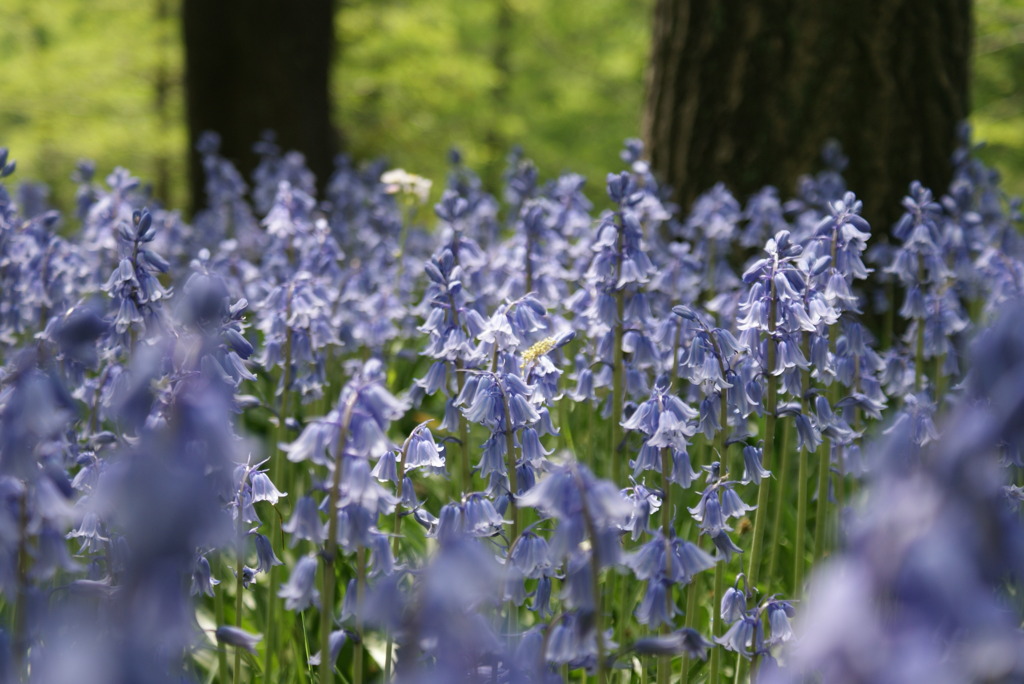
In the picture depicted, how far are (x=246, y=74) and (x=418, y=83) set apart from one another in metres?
4.67

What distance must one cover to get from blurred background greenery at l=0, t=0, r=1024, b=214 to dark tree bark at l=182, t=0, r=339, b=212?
348 centimetres

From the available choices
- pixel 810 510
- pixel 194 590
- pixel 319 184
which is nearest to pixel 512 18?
pixel 319 184

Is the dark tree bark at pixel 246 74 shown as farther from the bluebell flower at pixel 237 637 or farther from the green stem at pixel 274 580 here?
the bluebell flower at pixel 237 637

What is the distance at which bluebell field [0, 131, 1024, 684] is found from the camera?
107 cm

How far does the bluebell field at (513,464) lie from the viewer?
1.07m

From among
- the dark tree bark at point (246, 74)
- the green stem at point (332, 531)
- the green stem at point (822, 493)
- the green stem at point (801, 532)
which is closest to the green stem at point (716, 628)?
the green stem at point (801, 532)

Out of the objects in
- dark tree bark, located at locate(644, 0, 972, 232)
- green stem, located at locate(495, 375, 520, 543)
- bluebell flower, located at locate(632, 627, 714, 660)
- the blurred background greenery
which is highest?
dark tree bark, located at locate(644, 0, 972, 232)

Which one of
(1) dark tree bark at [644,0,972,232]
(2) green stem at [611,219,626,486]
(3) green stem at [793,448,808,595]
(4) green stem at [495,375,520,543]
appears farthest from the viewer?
(1) dark tree bark at [644,0,972,232]

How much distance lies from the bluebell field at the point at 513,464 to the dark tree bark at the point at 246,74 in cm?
383

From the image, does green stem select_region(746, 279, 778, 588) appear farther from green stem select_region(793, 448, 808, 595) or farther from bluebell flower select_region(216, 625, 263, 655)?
bluebell flower select_region(216, 625, 263, 655)

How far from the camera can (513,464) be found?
7.85 ft

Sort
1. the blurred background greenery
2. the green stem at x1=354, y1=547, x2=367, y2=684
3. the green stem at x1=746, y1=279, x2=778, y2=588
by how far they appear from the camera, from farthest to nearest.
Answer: the blurred background greenery < the green stem at x1=746, y1=279, x2=778, y2=588 < the green stem at x1=354, y1=547, x2=367, y2=684

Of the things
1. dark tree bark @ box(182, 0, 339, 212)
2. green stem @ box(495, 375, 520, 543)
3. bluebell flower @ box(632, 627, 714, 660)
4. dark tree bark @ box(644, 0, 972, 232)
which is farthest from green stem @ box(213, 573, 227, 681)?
dark tree bark @ box(182, 0, 339, 212)

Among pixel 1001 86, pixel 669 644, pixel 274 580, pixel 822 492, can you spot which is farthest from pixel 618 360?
pixel 1001 86
